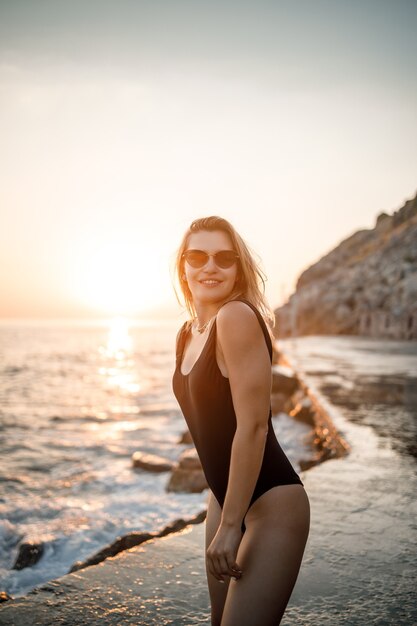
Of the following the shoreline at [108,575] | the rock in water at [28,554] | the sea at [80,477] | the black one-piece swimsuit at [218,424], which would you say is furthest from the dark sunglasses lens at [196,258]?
the rock in water at [28,554]

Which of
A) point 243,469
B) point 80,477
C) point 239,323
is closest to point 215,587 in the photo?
point 243,469

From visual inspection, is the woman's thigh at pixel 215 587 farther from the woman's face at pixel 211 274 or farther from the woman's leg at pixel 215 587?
the woman's face at pixel 211 274

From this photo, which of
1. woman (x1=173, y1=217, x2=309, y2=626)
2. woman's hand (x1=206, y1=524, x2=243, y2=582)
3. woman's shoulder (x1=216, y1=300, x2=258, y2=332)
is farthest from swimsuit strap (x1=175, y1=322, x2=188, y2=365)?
woman's hand (x1=206, y1=524, x2=243, y2=582)

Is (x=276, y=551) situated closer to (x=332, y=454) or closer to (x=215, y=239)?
(x=215, y=239)

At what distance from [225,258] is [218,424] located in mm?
757

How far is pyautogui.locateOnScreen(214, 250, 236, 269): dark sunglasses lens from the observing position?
2.23 metres

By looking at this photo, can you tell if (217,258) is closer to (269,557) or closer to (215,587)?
(269,557)

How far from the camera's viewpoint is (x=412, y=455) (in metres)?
6.03

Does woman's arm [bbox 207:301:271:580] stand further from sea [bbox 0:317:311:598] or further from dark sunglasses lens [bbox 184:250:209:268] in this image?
sea [bbox 0:317:311:598]

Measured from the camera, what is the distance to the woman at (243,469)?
1.79m

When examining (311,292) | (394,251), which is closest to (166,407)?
(394,251)

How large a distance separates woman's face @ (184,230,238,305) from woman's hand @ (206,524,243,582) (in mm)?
980

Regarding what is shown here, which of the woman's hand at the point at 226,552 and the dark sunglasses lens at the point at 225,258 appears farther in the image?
the dark sunglasses lens at the point at 225,258

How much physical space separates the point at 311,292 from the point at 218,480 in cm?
6656
